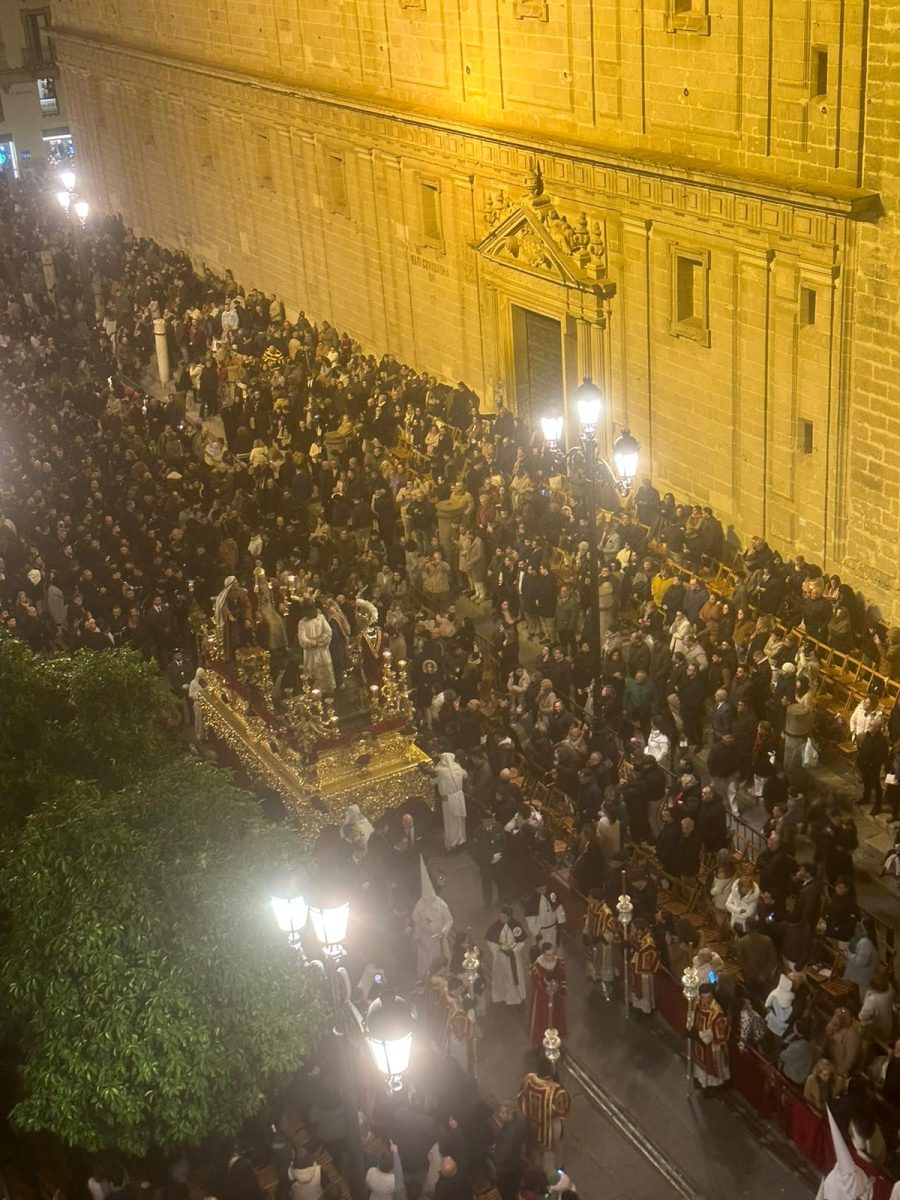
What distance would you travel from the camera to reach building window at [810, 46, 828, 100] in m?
23.7

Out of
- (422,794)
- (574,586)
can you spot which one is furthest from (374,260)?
(422,794)

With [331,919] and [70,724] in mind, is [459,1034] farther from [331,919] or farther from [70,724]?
[70,724]

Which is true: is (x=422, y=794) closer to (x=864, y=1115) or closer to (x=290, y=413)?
(x=864, y=1115)

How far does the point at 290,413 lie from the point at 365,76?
9.10 metres

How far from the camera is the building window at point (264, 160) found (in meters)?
44.3

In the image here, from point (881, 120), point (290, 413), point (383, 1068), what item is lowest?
point (290, 413)

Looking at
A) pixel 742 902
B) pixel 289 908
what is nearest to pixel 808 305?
pixel 742 902

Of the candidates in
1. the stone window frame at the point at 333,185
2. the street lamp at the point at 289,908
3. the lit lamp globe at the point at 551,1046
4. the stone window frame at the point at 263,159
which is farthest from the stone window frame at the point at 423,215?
the street lamp at the point at 289,908

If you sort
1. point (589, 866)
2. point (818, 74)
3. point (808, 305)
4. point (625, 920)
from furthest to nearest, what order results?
point (808, 305)
point (818, 74)
point (589, 866)
point (625, 920)

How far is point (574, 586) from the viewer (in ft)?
77.9

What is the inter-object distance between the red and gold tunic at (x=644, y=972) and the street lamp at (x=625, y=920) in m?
0.06

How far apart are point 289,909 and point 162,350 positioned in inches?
1082

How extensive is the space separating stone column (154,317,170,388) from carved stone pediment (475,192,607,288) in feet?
32.7

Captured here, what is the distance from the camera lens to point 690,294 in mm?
27766
